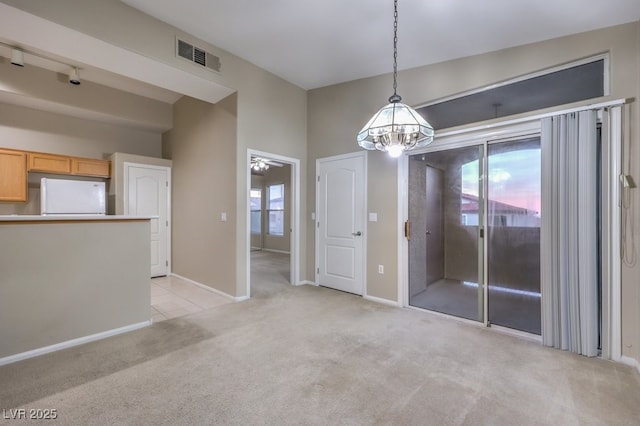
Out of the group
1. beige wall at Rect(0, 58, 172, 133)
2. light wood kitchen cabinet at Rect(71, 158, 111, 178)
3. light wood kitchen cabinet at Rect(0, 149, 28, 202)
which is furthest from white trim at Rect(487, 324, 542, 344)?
light wood kitchen cabinet at Rect(0, 149, 28, 202)

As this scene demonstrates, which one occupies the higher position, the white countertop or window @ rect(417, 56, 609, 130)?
window @ rect(417, 56, 609, 130)

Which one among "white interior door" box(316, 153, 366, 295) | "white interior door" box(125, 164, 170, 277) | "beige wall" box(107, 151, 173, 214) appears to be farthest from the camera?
"white interior door" box(125, 164, 170, 277)

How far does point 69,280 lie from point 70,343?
592 millimetres

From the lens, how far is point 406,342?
9.16 ft

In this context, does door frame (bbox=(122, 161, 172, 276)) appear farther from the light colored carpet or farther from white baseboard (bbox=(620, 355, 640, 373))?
white baseboard (bbox=(620, 355, 640, 373))

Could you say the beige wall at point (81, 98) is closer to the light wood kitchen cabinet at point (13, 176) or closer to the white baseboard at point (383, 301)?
the light wood kitchen cabinet at point (13, 176)

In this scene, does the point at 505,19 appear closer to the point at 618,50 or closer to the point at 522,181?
the point at 618,50

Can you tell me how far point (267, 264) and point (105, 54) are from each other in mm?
4952

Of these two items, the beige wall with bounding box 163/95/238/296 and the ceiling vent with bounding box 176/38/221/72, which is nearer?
the ceiling vent with bounding box 176/38/221/72

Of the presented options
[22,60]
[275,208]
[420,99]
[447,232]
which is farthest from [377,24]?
[275,208]

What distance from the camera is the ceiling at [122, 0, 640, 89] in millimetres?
2557

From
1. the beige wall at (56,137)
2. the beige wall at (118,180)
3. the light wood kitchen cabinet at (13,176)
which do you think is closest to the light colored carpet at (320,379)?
the beige wall at (118,180)

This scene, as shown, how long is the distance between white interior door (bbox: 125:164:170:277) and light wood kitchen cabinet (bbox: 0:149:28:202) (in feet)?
4.29

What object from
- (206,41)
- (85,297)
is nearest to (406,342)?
(85,297)
